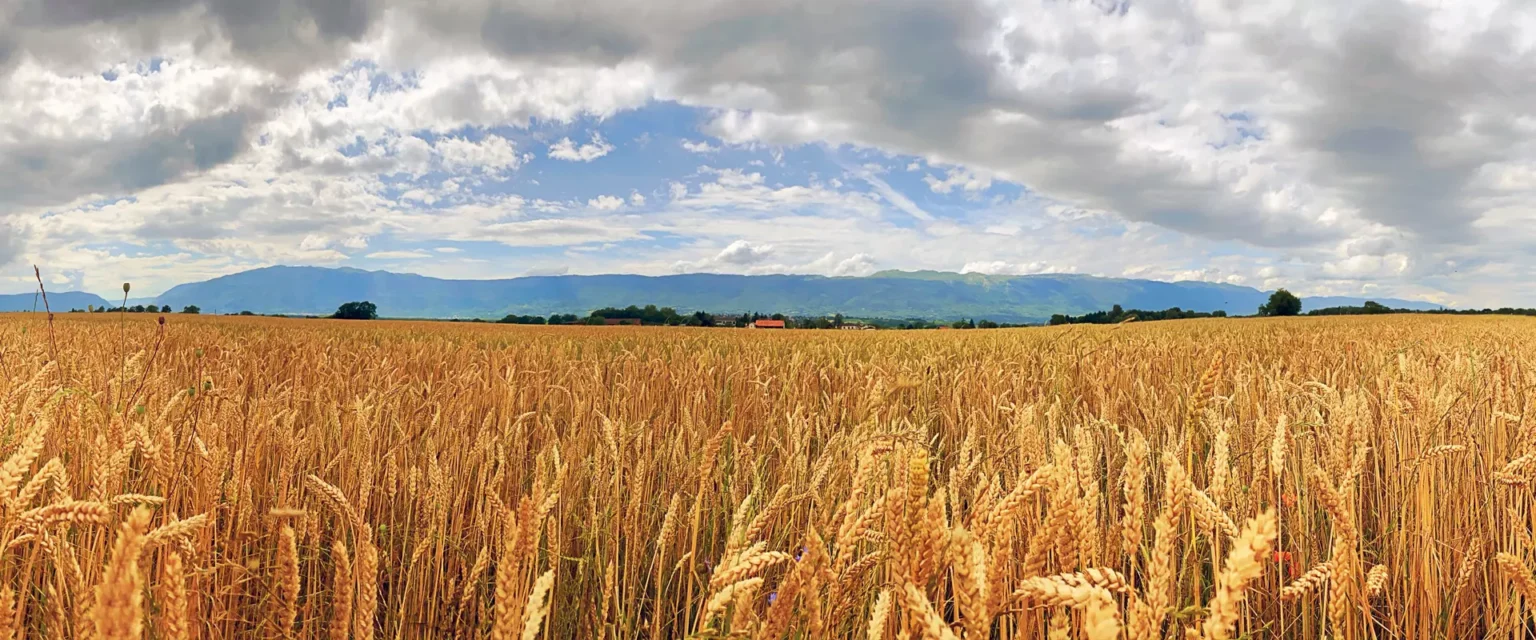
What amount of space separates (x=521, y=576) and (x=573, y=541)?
77 centimetres

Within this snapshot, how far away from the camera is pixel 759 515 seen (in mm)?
1276

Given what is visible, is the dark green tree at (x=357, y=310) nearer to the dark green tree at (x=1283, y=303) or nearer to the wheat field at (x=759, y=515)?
the wheat field at (x=759, y=515)

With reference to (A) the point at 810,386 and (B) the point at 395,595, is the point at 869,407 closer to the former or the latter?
(B) the point at 395,595

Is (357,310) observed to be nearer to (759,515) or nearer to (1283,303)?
(759,515)

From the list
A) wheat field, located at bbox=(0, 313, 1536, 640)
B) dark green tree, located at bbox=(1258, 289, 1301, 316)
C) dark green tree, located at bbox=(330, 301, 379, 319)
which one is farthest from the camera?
dark green tree, located at bbox=(1258, 289, 1301, 316)

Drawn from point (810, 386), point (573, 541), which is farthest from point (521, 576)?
point (810, 386)

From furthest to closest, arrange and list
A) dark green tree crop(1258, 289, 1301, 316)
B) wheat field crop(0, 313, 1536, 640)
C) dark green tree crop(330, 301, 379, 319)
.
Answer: dark green tree crop(1258, 289, 1301, 316), dark green tree crop(330, 301, 379, 319), wheat field crop(0, 313, 1536, 640)

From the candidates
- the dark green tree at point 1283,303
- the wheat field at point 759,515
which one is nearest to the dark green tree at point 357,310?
the wheat field at point 759,515

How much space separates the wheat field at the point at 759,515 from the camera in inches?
37.2

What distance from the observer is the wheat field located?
944mm

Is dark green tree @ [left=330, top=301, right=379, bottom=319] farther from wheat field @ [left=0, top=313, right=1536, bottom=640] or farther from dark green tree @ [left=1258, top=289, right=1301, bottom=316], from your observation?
dark green tree @ [left=1258, top=289, right=1301, bottom=316]

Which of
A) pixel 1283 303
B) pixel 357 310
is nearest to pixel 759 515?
pixel 357 310

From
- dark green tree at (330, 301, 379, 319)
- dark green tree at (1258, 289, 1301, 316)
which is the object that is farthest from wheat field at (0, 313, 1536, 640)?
dark green tree at (1258, 289, 1301, 316)

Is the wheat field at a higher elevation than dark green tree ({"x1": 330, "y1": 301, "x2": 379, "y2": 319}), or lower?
lower
